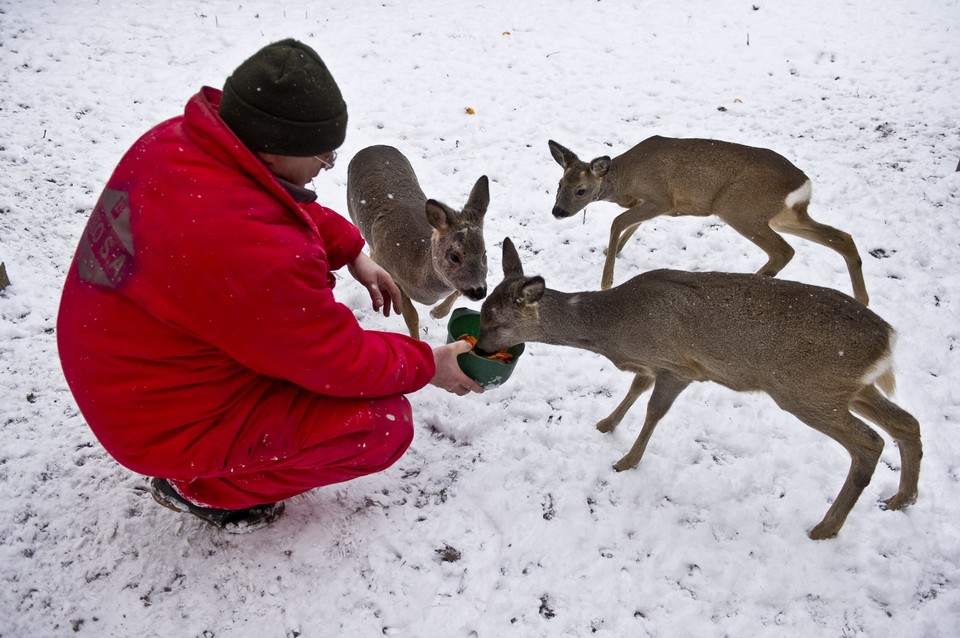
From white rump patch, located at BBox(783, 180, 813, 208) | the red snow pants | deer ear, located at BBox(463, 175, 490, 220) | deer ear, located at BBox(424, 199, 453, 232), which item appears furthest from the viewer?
white rump patch, located at BBox(783, 180, 813, 208)

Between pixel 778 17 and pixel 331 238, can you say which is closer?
pixel 331 238

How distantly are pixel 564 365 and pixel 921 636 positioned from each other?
2.37 m

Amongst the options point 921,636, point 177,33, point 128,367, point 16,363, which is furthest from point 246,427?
point 177,33

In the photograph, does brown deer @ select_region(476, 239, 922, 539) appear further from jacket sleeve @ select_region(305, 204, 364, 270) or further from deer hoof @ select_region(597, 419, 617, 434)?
jacket sleeve @ select_region(305, 204, 364, 270)

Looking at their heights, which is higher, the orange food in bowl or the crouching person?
the crouching person

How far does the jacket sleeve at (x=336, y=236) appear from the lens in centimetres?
363

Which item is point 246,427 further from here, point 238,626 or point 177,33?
point 177,33

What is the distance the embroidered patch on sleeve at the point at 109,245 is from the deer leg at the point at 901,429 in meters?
3.31

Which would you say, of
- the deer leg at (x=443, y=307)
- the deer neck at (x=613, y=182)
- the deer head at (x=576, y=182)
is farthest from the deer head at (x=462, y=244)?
the deer neck at (x=613, y=182)

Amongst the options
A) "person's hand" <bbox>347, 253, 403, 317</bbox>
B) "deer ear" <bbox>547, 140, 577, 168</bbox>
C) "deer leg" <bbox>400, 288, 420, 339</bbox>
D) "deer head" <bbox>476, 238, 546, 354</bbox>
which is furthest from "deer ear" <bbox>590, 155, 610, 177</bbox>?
"person's hand" <bbox>347, 253, 403, 317</bbox>

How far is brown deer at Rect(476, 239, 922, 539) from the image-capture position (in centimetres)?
326

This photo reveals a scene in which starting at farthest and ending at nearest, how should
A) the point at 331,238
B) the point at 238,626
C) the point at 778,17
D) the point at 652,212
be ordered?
1. the point at 778,17
2. the point at 652,212
3. the point at 331,238
4. the point at 238,626

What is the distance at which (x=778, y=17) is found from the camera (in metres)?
9.57

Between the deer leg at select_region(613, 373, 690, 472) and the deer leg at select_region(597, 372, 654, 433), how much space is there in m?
0.11
